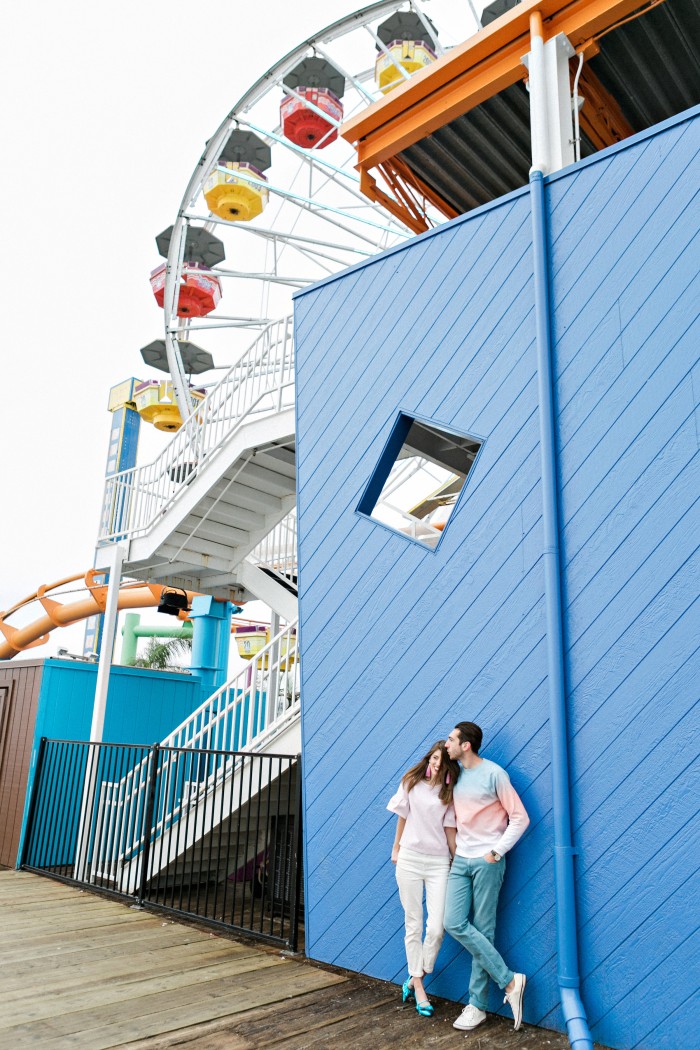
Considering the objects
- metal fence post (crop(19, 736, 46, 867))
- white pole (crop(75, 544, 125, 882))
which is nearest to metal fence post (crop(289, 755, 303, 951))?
white pole (crop(75, 544, 125, 882))

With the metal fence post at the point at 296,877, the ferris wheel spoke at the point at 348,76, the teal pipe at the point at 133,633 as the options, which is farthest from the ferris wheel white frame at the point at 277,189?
the teal pipe at the point at 133,633

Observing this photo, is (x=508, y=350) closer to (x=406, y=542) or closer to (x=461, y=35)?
(x=406, y=542)

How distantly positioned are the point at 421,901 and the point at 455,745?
38.2 inches

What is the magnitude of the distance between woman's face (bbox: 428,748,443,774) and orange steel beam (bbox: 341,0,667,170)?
494 cm

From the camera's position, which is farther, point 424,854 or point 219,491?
point 219,491

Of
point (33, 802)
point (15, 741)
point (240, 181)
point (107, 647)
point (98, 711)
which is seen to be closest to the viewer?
point (33, 802)

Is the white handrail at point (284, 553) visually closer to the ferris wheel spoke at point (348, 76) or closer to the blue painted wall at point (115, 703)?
the blue painted wall at point (115, 703)

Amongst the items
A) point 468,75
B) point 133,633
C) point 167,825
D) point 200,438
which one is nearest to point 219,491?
point 200,438

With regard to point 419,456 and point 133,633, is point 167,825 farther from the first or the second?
point 133,633

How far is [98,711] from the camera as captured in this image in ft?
→ 32.4

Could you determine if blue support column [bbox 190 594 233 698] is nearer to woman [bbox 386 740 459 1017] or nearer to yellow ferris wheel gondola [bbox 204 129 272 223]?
yellow ferris wheel gondola [bbox 204 129 272 223]

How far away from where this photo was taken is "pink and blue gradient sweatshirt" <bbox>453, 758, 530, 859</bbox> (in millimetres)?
4391

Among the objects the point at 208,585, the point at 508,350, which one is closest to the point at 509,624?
the point at 508,350

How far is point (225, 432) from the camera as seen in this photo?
30.6ft
